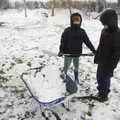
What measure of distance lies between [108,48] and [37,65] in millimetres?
2703

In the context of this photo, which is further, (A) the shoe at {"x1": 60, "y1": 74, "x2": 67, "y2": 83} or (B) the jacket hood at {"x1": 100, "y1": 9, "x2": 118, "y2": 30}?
(A) the shoe at {"x1": 60, "y1": 74, "x2": 67, "y2": 83}

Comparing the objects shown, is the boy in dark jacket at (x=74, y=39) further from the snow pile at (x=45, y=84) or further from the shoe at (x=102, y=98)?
the shoe at (x=102, y=98)

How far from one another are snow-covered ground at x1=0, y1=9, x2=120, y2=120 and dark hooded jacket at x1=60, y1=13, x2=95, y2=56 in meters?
0.52

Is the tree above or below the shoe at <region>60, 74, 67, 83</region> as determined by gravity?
above

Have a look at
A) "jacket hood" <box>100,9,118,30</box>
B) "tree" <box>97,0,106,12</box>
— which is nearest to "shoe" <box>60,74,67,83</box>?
"jacket hood" <box>100,9,118,30</box>

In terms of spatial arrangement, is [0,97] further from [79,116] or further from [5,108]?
[79,116]

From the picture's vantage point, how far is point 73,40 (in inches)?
180

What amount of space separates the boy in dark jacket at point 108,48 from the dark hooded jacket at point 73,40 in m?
0.55

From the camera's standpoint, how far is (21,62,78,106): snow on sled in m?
3.89

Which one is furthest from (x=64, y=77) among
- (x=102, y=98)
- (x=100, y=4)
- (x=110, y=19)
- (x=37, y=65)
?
(x=100, y=4)

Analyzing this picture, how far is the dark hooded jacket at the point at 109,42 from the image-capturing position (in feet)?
12.4

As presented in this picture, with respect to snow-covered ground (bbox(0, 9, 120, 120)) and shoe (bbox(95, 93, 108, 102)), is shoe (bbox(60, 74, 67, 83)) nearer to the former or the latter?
snow-covered ground (bbox(0, 9, 120, 120))

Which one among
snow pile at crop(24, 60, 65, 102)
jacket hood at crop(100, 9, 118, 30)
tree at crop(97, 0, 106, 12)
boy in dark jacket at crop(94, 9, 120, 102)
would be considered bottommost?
snow pile at crop(24, 60, 65, 102)

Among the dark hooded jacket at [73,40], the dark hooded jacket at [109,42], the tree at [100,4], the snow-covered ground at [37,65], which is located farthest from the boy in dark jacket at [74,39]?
the tree at [100,4]
